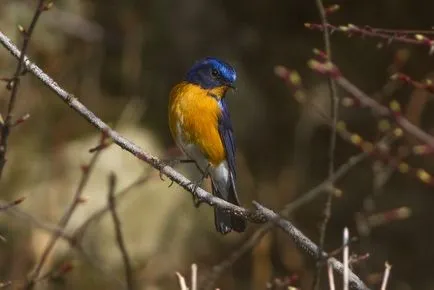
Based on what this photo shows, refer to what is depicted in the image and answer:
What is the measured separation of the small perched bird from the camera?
4.74 metres

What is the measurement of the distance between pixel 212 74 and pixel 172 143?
3.30 m

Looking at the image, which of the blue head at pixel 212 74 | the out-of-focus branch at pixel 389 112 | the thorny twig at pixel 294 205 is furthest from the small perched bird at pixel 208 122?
the thorny twig at pixel 294 205

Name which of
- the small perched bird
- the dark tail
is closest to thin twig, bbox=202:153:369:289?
the dark tail

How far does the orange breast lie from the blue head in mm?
55

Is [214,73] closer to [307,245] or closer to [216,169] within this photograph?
[216,169]

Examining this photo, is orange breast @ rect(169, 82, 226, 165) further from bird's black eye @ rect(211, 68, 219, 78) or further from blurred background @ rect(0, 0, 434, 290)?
blurred background @ rect(0, 0, 434, 290)

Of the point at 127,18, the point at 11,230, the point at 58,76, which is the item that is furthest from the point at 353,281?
the point at 127,18

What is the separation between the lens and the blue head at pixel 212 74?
16.0 feet

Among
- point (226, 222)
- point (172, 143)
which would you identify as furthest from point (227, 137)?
point (172, 143)

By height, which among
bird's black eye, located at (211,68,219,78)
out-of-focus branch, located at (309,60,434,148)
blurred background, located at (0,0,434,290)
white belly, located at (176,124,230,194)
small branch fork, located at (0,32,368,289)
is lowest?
out-of-focus branch, located at (309,60,434,148)

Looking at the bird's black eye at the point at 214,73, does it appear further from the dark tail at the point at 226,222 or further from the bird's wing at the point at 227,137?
the dark tail at the point at 226,222

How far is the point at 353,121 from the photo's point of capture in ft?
27.5

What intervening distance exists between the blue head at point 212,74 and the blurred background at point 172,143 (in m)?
2.75

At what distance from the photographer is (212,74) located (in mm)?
4934
